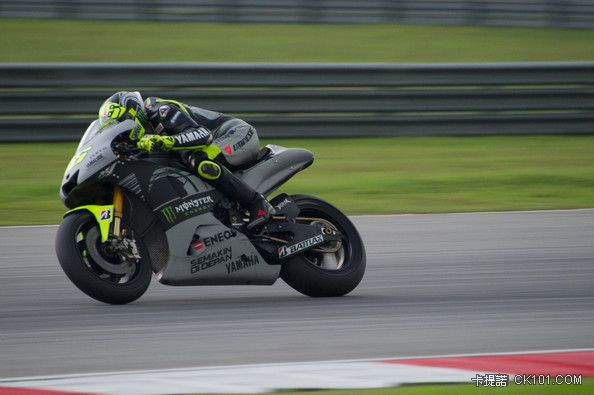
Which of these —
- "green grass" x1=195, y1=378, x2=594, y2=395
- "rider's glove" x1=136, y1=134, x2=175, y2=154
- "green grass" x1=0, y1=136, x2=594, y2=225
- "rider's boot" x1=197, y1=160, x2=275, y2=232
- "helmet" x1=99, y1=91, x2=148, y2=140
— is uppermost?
"green grass" x1=0, y1=136, x2=594, y2=225

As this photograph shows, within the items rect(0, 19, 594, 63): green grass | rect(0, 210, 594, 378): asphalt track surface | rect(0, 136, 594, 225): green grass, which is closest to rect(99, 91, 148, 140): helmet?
rect(0, 210, 594, 378): asphalt track surface

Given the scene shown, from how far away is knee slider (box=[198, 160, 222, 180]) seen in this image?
6645 millimetres

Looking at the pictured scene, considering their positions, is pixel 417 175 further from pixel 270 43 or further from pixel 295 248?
pixel 270 43

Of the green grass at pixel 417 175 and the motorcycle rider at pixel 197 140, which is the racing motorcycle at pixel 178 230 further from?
the green grass at pixel 417 175

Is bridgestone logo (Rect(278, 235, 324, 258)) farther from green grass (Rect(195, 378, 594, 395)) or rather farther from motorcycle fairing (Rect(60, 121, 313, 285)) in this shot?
green grass (Rect(195, 378, 594, 395))

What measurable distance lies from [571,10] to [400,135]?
12.5 m

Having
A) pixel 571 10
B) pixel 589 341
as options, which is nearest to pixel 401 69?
pixel 589 341

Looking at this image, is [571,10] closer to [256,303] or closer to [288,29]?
[288,29]

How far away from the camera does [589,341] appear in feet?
19.2

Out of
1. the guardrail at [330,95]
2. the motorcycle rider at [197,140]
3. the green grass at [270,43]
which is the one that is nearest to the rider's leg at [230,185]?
the motorcycle rider at [197,140]

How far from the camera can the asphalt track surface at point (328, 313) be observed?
552 centimetres

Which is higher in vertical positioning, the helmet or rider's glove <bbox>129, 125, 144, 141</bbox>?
the helmet

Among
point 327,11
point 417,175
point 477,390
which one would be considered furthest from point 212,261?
point 327,11

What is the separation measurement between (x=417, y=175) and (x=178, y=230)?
5.96 m
